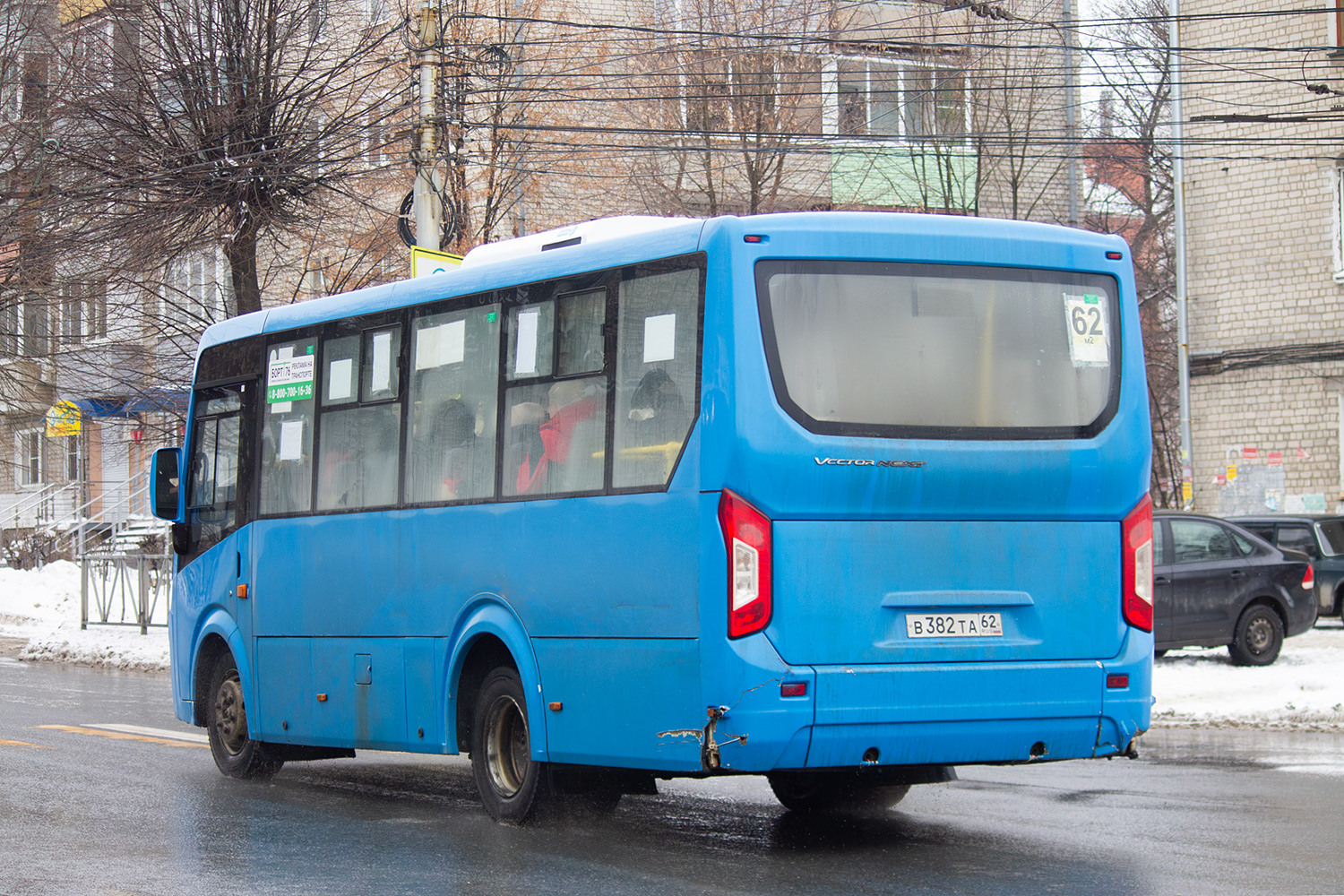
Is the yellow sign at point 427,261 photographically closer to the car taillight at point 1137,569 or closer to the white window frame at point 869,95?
the car taillight at point 1137,569

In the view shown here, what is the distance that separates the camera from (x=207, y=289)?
3231cm

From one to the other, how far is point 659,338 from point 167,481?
17.1 ft

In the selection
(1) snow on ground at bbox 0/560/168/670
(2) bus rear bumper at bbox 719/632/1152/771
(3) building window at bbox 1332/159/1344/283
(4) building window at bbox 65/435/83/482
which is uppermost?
(3) building window at bbox 1332/159/1344/283

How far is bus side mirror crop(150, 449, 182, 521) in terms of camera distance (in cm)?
1162

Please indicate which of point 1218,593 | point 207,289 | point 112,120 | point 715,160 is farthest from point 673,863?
point 207,289

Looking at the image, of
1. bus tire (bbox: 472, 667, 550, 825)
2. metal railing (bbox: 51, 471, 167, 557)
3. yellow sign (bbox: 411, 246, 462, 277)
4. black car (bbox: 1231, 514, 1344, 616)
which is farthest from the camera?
metal railing (bbox: 51, 471, 167, 557)

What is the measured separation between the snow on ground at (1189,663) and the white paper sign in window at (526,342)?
803 centimetres

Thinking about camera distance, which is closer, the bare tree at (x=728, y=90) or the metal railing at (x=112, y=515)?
the bare tree at (x=728, y=90)

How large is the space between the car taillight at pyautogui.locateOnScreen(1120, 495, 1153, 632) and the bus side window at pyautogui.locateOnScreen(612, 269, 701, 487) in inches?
83.8

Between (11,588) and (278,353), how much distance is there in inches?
879

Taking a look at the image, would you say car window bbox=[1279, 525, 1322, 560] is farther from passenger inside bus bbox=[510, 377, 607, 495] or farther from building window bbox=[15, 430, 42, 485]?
building window bbox=[15, 430, 42, 485]

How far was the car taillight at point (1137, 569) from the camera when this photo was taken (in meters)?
7.90

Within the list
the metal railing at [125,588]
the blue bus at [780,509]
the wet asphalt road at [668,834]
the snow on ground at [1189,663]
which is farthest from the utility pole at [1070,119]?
the blue bus at [780,509]

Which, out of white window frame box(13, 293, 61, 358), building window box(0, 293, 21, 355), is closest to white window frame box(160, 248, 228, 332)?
white window frame box(13, 293, 61, 358)
